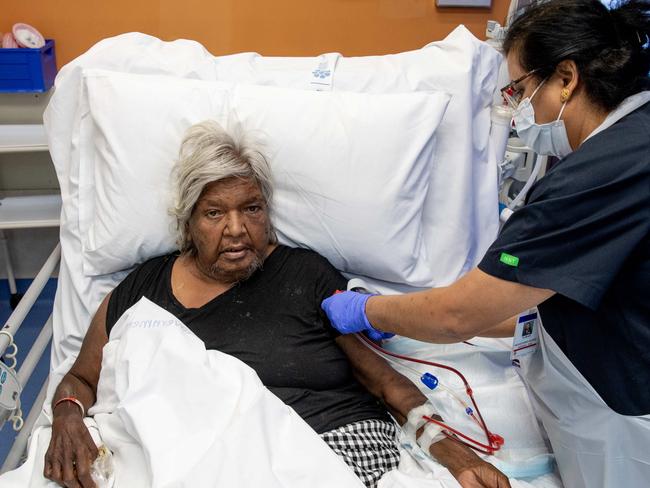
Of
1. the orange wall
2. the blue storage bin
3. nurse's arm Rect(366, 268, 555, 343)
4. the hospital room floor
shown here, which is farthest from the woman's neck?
the hospital room floor

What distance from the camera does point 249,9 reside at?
230cm

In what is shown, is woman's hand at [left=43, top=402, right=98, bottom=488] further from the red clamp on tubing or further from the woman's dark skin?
the red clamp on tubing

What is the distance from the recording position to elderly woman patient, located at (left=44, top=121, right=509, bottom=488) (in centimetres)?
147

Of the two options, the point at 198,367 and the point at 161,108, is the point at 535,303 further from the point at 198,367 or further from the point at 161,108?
the point at 161,108

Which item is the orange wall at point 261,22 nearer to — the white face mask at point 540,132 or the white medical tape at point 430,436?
the white face mask at point 540,132

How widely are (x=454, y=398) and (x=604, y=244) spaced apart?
678 millimetres

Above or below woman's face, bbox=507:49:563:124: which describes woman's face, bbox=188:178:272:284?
below

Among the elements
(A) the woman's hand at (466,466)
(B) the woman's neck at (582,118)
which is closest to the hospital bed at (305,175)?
(A) the woman's hand at (466,466)

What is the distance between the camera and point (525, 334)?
1329 millimetres

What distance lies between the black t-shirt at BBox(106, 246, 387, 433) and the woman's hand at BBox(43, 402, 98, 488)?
10.8 inches

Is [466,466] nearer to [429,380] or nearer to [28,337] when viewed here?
[429,380]

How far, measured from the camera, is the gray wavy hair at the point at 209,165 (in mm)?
1593

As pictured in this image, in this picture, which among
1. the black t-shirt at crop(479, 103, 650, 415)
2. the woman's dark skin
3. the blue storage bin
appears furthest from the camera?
the blue storage bin

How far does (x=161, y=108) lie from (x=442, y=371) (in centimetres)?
104
